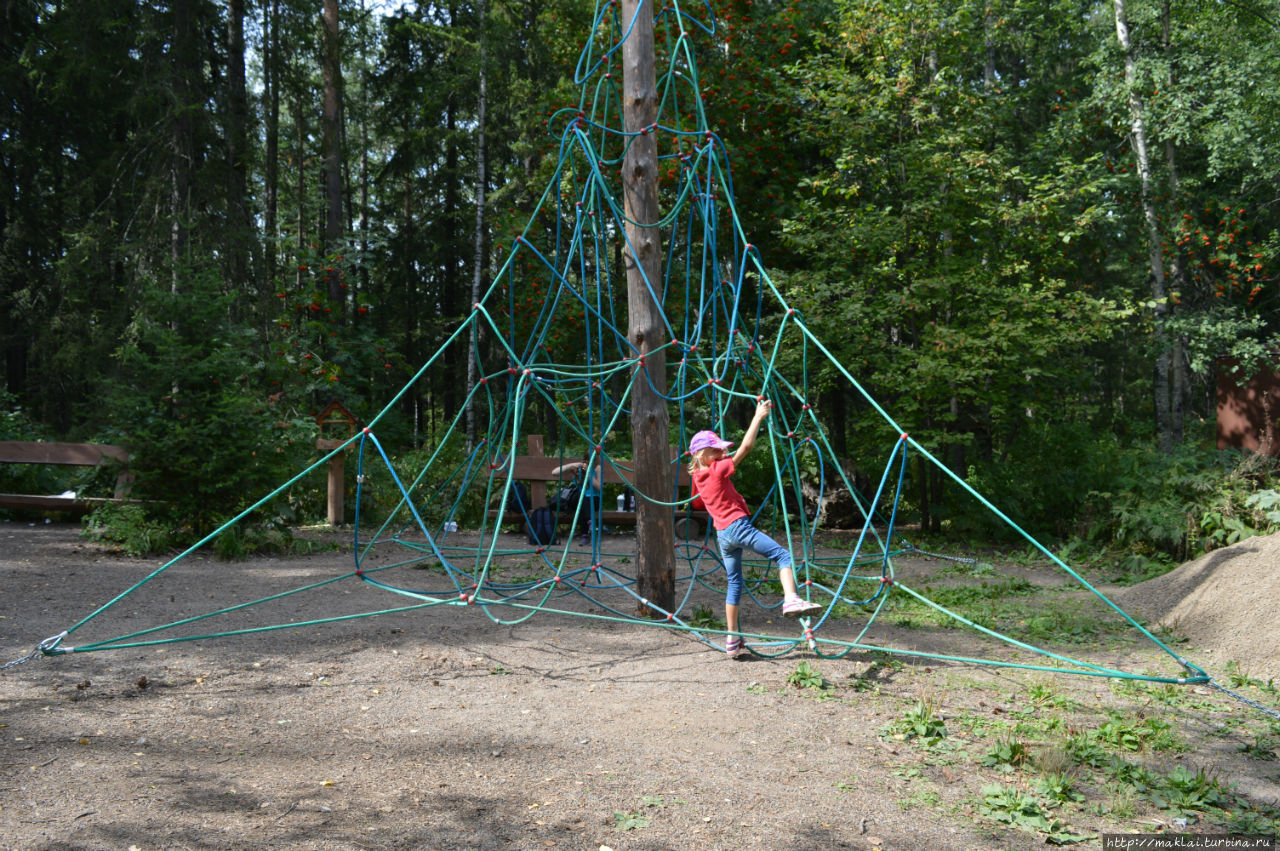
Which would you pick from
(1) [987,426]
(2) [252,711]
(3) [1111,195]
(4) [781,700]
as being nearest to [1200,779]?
(4) [781,700]

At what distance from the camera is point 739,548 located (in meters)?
4.86

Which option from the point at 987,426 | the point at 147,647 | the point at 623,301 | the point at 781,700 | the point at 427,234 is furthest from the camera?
the point at 427,234

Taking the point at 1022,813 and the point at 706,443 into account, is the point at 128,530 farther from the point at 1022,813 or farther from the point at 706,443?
the point at 1022,813

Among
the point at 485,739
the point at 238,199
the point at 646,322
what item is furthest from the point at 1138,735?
the point at 238,199

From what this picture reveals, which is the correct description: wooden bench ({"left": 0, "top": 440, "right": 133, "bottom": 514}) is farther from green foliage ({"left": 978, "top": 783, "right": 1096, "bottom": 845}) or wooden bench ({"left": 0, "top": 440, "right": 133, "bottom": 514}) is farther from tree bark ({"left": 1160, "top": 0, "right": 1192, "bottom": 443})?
tree bark ({"left": 1160, "top": 0, "right": 1192, "bottom": 443})

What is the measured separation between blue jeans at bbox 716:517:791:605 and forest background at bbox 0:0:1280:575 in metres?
4.96

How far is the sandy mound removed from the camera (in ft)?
16.0

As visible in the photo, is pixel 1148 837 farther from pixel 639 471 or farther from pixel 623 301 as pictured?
pixel 623 301

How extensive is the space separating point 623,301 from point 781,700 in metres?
11.5

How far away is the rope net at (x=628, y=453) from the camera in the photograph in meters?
5.04

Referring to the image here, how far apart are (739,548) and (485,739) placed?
1890mm

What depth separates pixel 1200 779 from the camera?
10.1ft

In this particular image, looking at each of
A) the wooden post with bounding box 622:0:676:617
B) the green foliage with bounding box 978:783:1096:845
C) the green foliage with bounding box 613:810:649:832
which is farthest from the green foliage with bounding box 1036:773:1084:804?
the wooden post with bounding box 622:0:676:617

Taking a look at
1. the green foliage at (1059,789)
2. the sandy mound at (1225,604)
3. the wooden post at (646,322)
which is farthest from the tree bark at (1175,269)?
the green foliage at (1059,789)
